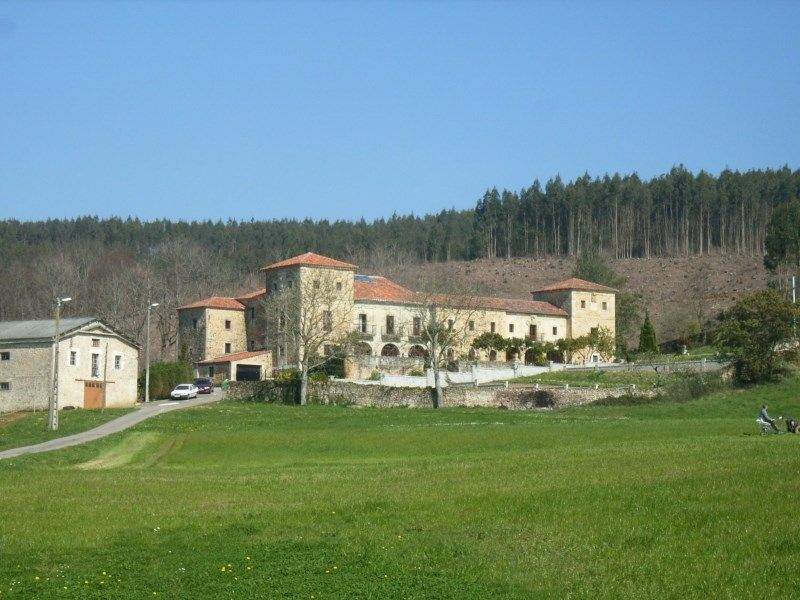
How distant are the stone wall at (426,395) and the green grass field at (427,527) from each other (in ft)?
128

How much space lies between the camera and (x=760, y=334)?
221 feet

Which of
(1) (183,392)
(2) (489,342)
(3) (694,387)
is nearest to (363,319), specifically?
(2) (489,342)

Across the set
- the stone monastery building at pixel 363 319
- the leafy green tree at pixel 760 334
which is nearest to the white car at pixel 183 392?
the stone monastery building at pixel 363 319

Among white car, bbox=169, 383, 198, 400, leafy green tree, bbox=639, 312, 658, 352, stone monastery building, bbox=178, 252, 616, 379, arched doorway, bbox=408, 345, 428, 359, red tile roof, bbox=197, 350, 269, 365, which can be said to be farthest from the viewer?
leafy green tree, bbox=639, 312, 658, 352

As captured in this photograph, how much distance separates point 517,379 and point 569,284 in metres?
24.8

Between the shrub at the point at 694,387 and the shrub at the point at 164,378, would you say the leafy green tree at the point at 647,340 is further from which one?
the shrub at the point at 164,378

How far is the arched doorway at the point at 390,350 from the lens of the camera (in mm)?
94750

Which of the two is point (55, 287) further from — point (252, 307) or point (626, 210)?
point (626, 210)

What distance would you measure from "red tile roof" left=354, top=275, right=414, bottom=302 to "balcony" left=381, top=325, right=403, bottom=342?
2569 millimetres

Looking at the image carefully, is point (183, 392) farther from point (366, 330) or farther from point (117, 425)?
point (366, 330)

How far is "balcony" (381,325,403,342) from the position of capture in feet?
311

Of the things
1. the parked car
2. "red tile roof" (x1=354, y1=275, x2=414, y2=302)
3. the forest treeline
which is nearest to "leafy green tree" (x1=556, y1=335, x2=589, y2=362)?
"red tile roof" (x1=354, y1=275, x2=414, y2=302)

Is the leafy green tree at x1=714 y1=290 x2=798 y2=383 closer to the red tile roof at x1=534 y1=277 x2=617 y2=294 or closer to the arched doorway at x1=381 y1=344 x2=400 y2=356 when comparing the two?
the arched doorway at x1=381 y1=344 x2=400 y2=356

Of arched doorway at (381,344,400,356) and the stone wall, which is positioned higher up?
arched doorway at (381,344,400,356)
